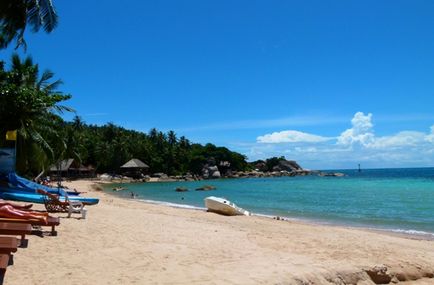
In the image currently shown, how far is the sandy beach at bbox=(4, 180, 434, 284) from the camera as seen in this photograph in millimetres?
6672

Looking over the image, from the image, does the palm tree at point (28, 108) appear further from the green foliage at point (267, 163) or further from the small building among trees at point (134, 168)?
the green foliage at point (267, 163)

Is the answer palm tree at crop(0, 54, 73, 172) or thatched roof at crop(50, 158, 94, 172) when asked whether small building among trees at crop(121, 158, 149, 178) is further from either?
palm tree at crop(0, 54, 73, 172)

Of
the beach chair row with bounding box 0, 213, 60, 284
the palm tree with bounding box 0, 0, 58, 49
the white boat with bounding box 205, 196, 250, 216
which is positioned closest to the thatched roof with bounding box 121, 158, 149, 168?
the white boat with bounding box 205, 196, 250, 216

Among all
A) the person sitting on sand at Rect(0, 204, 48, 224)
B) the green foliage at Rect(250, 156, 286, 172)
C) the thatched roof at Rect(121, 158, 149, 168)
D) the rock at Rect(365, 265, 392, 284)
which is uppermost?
the green foliage at Rect(250, 156, 286, 172)

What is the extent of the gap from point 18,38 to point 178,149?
82607mm

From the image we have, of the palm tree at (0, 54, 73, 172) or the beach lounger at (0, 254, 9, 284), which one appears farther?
the palm tree at (0, 54, 73, 172)

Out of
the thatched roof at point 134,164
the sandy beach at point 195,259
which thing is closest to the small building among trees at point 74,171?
the thatched roof at point 134,164

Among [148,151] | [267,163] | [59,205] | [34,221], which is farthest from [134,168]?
[34,221]

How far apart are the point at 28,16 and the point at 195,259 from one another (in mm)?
9360

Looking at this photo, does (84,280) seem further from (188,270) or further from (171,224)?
(171,224)

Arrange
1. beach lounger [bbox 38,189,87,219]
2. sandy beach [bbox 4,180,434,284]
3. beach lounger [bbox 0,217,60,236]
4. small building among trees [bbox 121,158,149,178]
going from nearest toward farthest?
sandy beach [bbox 4,180,434,284], beach lounger [bbox 0,217,60,236], beach lounger [bbox 38,189,87,219], small building among trees [bbox 121,158,149,178]

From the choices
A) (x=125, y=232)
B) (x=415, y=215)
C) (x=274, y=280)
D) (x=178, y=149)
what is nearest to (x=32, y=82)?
(x=125, y=232)

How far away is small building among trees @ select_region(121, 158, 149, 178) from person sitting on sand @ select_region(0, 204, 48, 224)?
72318mm

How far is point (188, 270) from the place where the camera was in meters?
7.17
